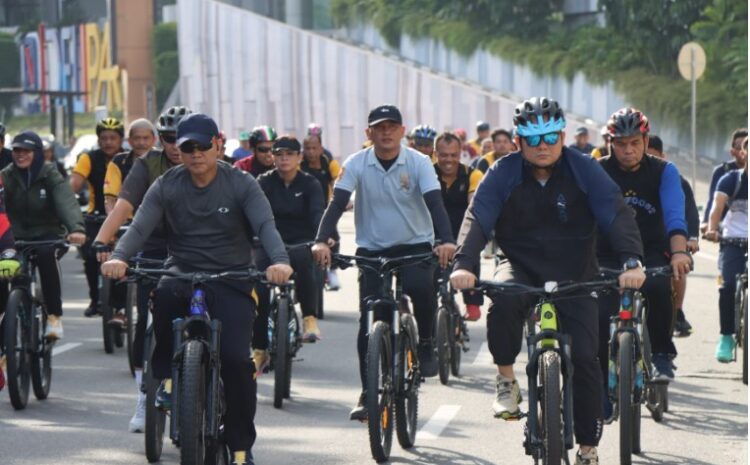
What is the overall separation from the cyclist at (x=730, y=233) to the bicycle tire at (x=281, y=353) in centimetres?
333

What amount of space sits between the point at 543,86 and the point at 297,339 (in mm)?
45089

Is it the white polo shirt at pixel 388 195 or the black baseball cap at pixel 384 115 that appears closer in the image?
the black baseball cap at pixel 384 115

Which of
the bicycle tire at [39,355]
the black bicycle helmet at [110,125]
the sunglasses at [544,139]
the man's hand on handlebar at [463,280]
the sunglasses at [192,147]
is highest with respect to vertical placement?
the sunglasses at [544,139]

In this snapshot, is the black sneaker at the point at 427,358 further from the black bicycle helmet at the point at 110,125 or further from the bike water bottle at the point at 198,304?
the black bicycle helmet at the point at 110,125

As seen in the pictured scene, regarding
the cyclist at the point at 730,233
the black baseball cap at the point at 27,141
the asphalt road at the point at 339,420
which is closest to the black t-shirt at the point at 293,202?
the asphalt road at the point at 339,420

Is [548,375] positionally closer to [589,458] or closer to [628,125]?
[589,458]

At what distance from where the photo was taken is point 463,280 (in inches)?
317

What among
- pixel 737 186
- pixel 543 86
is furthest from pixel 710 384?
pixel 543 86

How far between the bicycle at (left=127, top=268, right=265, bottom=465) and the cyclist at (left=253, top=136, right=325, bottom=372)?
16.6ft

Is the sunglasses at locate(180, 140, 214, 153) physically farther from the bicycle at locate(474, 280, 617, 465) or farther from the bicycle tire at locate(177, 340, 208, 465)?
the bicycle at locate(474, 280, 617, 465)

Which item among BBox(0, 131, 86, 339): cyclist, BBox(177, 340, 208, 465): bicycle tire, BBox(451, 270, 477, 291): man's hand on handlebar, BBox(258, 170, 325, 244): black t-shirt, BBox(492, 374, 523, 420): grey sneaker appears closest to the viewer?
BBox(177, 340, 208, 465): bicycle tire

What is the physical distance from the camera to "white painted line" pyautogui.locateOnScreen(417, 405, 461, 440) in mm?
10484

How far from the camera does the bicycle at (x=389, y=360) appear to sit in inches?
368

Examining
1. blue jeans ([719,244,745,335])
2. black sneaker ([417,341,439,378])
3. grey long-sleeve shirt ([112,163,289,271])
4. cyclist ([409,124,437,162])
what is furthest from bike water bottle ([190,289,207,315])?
cyclist ([409,124,437,162])
